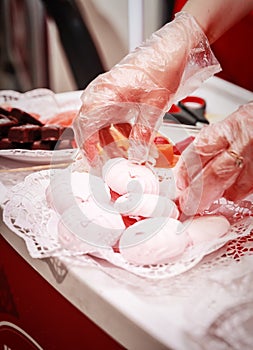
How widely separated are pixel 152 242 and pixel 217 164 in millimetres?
173

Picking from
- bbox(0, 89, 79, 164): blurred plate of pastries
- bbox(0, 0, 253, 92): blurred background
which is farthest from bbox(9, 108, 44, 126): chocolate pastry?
bbox(0, 0, 253, 92): blurred background

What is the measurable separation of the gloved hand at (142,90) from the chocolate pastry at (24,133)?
0.22 meters

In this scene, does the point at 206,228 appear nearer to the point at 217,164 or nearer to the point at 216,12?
the point at 217,164

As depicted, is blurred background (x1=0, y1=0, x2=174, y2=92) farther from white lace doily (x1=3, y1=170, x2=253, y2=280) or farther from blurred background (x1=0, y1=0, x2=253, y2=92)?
white lace doily (x1=3, y1=170, x2=253, y2=280)

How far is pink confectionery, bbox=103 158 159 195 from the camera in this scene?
3.34 ft

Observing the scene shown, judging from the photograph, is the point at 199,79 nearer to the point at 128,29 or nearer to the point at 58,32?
the point at 128,29

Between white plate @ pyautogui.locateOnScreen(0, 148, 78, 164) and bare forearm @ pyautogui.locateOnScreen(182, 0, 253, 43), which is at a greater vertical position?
bare forearm @ pyautogui.locateOnScreen(182, 0, 253, 43)

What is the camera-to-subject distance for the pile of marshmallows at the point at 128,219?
921mm

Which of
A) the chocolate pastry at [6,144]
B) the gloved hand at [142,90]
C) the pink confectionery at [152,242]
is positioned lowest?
the chocolate pastry at [6,144]

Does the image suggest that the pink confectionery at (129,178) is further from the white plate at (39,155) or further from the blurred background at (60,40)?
the blurred background at (60,40)

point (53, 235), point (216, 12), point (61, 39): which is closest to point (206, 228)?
point (53, 235)

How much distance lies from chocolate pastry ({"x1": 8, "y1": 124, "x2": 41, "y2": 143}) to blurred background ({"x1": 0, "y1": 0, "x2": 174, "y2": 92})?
1303 millimetres

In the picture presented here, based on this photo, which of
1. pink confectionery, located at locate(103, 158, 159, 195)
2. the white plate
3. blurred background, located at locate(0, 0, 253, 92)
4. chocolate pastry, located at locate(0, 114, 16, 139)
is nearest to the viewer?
pink confectionery, located at locate(103, 158, 159, 195)

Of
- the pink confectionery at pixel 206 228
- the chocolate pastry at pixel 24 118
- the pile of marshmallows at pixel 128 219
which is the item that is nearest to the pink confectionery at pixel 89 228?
the pile of marshmallows at pixel 128 219
